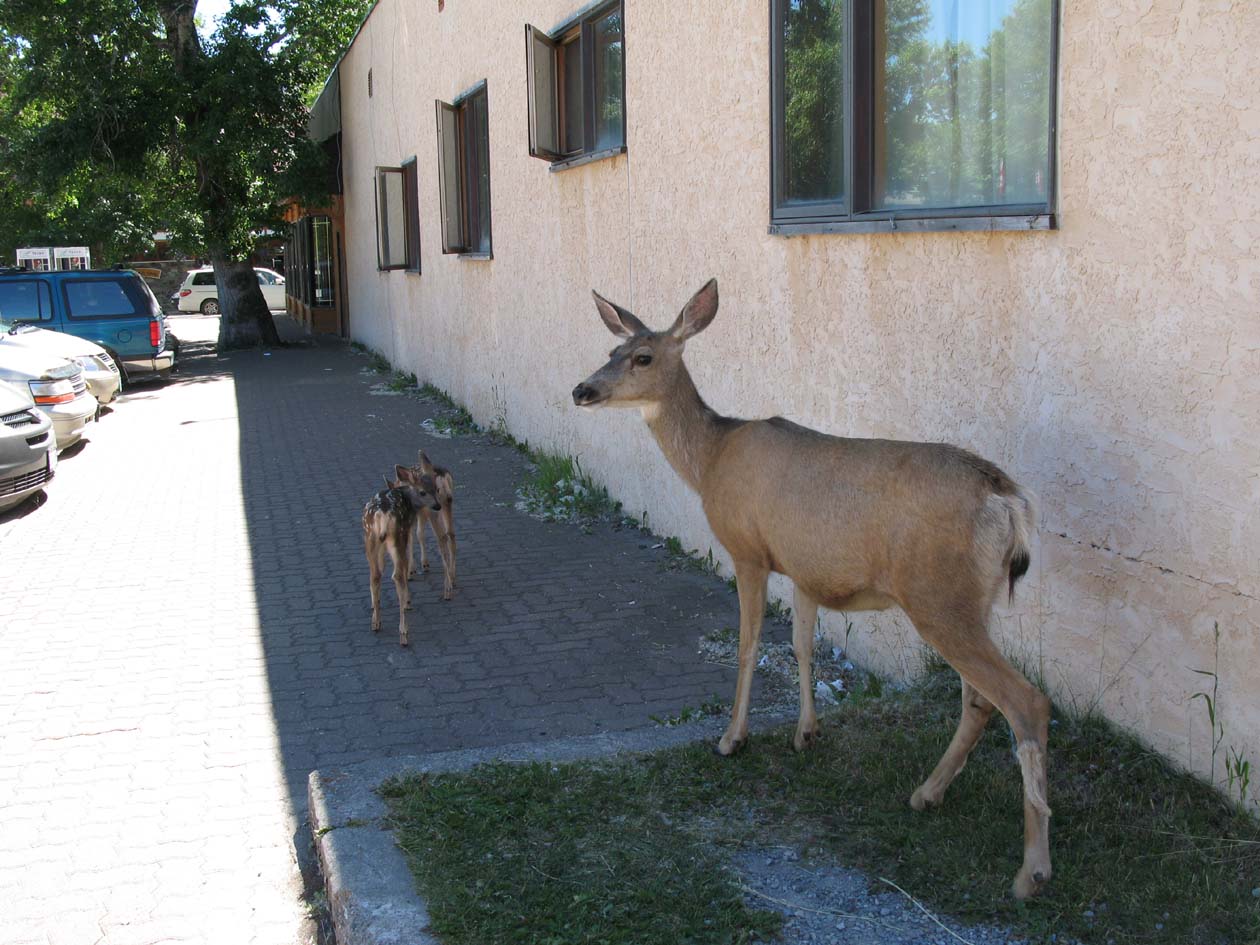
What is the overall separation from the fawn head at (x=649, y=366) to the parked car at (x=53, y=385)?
961 cm

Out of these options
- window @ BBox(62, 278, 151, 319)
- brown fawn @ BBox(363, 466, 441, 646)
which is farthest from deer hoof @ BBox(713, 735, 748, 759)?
window @ BBox(62, 278, 151, 319)

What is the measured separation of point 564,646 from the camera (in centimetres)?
677

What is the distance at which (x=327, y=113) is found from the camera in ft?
89.5

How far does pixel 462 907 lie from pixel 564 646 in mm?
3092

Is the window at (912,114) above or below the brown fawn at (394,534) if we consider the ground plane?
above

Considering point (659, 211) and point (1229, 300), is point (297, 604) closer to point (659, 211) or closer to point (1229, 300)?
point (659, 211)

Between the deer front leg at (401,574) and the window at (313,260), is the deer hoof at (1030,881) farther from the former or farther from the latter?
the window at (313,260)

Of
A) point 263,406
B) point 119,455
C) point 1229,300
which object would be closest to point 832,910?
point 1229,300

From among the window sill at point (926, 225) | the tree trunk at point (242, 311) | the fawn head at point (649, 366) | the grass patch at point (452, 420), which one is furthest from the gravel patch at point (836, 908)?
the tree trunk at point (242, 311)

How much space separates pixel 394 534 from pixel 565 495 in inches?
134

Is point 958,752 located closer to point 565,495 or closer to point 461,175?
point 565,495

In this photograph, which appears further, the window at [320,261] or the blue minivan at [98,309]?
the window at [320,261]

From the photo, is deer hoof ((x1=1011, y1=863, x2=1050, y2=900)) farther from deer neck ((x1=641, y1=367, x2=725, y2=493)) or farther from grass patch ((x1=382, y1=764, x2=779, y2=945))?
deer neck ((x1=641, y1=367, x2=725, y2=493))

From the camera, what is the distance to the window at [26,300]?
18297 millimetres
